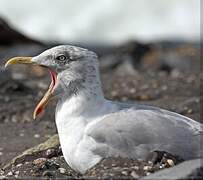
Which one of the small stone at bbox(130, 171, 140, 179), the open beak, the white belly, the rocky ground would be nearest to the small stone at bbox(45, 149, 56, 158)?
the rocky ground

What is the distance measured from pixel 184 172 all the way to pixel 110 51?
12515mm

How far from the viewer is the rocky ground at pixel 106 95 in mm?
5357

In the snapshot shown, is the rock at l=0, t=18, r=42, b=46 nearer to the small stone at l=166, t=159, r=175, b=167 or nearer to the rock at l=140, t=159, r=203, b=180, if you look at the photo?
the small stone at l=166, t=159, r=175, b=167

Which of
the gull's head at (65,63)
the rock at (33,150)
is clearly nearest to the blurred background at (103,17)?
the rock at (33,150)

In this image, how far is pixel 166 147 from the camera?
5078mm

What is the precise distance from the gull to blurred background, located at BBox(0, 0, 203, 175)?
1.71m

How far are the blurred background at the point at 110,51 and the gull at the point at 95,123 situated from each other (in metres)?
1.71

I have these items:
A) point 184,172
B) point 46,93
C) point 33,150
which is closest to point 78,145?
point 46,93

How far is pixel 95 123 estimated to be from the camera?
5234 millimetres

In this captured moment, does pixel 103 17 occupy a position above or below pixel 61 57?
below

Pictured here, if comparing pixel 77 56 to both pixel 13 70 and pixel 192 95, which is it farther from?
pixel 13 70

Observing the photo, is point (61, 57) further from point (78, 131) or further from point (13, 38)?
point (13, 38)

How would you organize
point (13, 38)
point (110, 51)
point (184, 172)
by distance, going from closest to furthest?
point (184, 172), point (13, 38), point (110, 51)

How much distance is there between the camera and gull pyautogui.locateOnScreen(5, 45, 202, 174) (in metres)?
5.09
